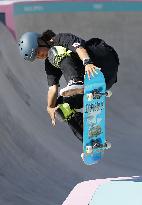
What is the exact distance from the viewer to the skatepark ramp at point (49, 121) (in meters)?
7.74

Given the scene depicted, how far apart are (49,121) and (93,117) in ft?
14.2

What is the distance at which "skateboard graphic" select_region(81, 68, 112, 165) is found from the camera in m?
5.00

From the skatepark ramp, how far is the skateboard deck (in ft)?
6.89

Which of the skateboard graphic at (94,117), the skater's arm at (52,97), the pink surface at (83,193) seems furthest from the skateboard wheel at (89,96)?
the pink surface at (83,193)

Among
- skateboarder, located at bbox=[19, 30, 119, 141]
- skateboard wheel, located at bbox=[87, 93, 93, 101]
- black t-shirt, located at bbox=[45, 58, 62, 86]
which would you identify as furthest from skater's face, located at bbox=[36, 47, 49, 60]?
skateboard wheel, located at bbox=[87, 93, 93, 101]

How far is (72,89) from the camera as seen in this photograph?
477 cm

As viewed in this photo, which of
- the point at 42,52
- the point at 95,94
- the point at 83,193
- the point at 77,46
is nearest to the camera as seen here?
the point at 83,193

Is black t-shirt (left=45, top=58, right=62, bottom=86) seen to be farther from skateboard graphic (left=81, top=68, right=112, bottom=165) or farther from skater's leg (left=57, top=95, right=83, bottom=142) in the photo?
skateboard graphic (left=81, top=68, right=112, bottom=165)

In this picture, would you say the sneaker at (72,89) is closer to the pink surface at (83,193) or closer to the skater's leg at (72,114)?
the skater's leg at (72,114)

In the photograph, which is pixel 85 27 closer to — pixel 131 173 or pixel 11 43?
pixel 11 43

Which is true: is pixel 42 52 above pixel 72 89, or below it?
above

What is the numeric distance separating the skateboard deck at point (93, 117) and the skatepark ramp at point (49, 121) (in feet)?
6.89

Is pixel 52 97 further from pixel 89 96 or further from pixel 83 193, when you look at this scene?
pixel 83 193

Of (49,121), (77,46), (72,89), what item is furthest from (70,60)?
(49,121)
